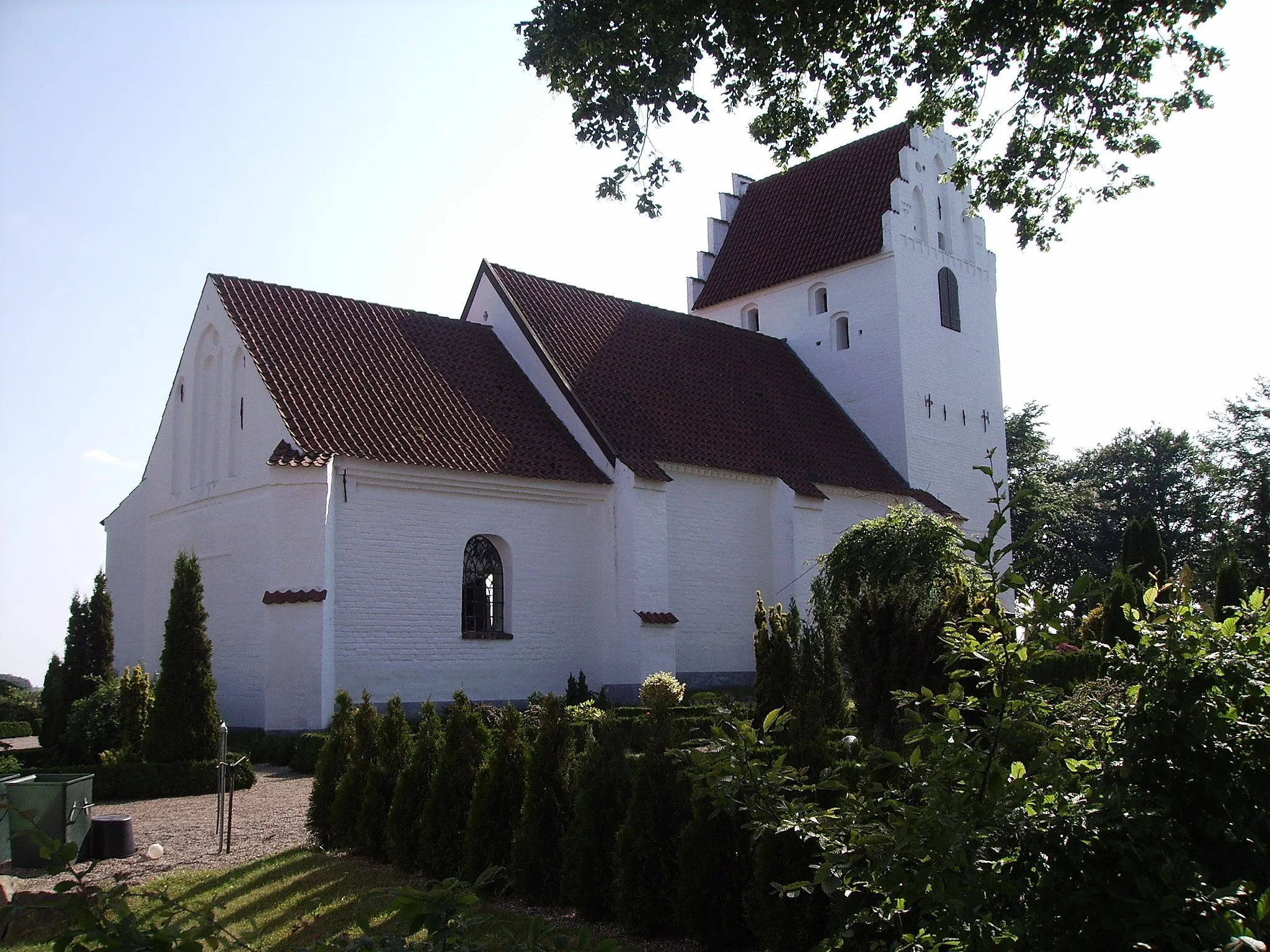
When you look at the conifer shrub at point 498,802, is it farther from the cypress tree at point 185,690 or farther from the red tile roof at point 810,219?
the red tile roof at point 810,219

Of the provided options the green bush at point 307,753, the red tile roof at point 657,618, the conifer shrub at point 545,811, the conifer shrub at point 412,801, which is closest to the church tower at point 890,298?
the red tile roof at point 657,618

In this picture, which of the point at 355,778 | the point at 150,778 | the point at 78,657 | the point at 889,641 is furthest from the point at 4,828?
the point at 78,657

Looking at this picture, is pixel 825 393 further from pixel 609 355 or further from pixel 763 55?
pixel 763 55

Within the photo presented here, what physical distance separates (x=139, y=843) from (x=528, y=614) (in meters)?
9.78

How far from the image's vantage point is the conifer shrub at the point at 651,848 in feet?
21.3

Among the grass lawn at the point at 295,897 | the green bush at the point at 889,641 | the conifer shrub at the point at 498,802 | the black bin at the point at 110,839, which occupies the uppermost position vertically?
the green bush at the point at 889,641

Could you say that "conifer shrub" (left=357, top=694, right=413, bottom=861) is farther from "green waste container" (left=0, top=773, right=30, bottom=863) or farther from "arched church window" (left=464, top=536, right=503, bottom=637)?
"arched church window" (left=464, top=536, right=503, bottom=637)

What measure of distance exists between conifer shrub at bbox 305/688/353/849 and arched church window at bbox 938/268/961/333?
21.3 m

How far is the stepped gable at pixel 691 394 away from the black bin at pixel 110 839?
38.5ft

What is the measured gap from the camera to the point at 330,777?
9484 mm

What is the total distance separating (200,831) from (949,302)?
23.0m

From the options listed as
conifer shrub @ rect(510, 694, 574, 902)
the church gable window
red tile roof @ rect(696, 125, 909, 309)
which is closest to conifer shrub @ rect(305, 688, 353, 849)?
conifer shrub @ rect(510, 694, 574, 902)

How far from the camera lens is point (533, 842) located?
730 centimetres

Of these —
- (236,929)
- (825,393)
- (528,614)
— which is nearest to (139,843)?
(236,929)
